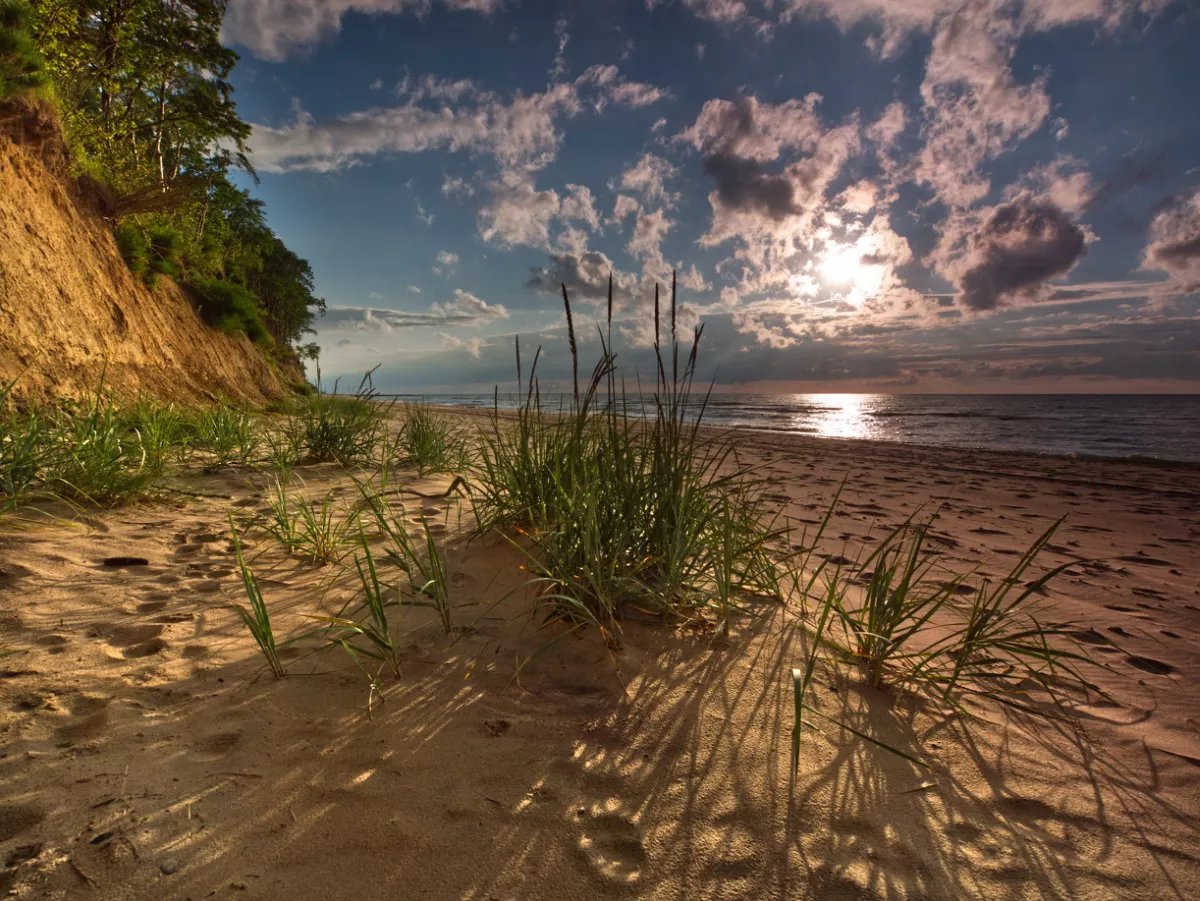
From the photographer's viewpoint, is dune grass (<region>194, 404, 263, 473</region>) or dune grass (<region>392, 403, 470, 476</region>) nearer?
dune grass (<region>194, 404, 263, 473</region>)

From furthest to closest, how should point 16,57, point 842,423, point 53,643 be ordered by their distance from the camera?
point 842,423 < point 16,57 < point 53,643

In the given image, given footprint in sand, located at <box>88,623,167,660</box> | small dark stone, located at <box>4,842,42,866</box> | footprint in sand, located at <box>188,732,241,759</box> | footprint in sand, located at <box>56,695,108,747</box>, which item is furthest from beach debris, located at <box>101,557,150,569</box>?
small dark stone, located at <box>4,842,42,866</box>

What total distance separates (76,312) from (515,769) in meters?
8.64

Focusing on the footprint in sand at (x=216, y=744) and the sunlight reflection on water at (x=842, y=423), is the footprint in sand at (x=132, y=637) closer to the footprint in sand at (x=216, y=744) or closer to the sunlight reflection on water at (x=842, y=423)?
the footprint in sand at (x=216, y=744)

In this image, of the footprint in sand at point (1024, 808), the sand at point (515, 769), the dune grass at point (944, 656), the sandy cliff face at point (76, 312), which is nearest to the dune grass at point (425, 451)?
the sandy cliff face at point (76, 312)

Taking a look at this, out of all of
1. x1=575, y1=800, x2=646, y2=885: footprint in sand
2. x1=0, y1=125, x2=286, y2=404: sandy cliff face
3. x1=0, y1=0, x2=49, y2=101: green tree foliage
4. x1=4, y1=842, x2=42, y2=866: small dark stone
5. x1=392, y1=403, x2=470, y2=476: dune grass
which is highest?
x1=0, y1=0, x2=49, y2=101: green tree foliage

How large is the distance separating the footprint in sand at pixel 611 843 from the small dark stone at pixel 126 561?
8.33 feet

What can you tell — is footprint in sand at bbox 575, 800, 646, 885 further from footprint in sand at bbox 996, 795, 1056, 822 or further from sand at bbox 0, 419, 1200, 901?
footprint in sand at bbox 996, 795, 1056, 822

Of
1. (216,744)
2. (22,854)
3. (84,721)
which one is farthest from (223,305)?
(22,854)

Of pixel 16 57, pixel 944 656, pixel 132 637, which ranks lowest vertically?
pixel 944 656

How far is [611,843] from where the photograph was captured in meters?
1.32

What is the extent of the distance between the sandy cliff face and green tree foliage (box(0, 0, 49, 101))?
63 cm

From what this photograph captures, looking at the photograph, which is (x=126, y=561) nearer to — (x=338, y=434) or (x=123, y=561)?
(x=123, y=561)

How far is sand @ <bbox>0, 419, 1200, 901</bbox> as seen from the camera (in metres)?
1.21
